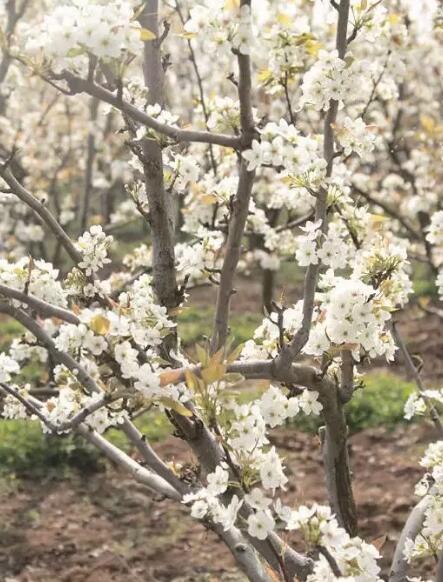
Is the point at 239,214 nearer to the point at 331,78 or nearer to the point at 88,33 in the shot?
the point at 331,78

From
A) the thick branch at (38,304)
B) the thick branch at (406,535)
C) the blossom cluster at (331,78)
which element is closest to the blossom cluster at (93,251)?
the thick branch at (38,304)

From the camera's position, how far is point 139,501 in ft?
17.3

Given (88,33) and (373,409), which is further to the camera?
(373,409)

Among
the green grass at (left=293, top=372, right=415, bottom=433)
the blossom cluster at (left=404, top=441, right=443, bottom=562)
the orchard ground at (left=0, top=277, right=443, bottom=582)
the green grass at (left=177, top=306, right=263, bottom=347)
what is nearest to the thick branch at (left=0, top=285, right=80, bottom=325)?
the blossom cluster at (left=404, top=441, right=443, bottom=562)

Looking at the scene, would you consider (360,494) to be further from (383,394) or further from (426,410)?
(426,410)

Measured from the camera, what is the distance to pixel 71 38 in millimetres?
1669

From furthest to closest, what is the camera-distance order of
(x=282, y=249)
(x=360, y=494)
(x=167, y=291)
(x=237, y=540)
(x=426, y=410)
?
(x=282, y=249) → (x=360, y=494) → (x=426, y=410) → (x=167, y=291) → (x=237, y=540)

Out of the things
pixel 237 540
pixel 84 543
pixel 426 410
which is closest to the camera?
pixel 237 540

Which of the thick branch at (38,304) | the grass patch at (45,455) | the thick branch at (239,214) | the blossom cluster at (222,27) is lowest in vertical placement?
the thick branch at (38,304)

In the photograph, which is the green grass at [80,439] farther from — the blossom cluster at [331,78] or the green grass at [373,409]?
the blossom cluster at [331,78]

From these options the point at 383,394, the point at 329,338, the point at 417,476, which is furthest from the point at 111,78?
the point at 383,394

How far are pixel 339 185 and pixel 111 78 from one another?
724 millimetres

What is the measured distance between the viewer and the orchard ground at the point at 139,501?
176 inches

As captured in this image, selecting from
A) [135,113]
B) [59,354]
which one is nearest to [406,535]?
[59,354]
